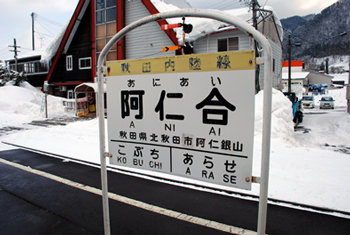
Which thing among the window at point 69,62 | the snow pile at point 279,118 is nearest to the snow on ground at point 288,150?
the snow pile at point 279,118

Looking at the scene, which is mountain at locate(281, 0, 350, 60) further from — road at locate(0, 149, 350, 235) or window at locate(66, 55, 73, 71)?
road at locate(0, 149, 350, 235)

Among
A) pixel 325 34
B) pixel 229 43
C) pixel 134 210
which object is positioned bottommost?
pixel 134 210

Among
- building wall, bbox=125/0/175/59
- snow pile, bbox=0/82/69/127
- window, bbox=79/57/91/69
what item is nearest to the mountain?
building wall, bbox=125/0/175/59

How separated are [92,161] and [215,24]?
506 inches

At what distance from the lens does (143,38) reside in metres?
18.3

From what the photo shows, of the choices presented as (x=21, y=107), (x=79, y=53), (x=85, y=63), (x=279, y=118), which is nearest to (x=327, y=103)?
(x=279, y=118)

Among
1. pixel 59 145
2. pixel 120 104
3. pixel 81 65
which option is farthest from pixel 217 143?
pixel 81 65

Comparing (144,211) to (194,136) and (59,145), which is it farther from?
(59,145)

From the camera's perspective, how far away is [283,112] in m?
10.5

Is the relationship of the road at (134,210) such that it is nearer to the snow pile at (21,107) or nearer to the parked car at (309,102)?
the snow pile at (21,107)

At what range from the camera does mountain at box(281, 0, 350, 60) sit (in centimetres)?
14975

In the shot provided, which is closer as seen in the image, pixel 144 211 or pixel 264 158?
pixel 264 158

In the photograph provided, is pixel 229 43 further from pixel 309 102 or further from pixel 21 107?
pixel 309 102

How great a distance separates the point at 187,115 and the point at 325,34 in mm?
208181
